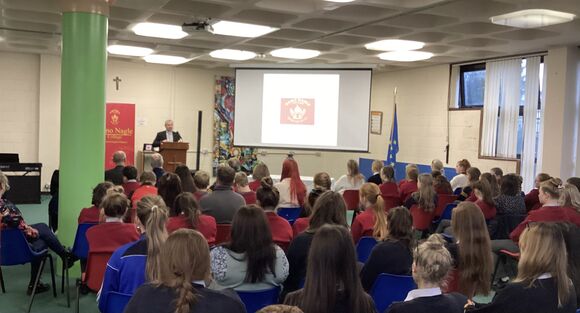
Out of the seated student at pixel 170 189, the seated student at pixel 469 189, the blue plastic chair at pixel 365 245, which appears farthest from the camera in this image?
the seated student at pixel 469 189

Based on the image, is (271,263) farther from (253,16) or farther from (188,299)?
(253,16)

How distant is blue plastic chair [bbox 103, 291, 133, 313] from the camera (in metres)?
2.77

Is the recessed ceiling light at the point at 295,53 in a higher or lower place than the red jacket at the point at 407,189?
higher

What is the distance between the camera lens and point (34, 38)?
390 inches

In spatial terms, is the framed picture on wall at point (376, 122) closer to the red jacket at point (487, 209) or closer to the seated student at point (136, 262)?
the red jacket at point (487, 209)

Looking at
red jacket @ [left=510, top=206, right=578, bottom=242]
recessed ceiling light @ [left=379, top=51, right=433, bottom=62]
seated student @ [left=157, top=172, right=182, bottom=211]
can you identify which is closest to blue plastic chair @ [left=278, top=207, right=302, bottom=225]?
seated student @ [left=157, top=172, right=182, bottom=211]

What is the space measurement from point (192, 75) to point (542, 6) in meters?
9.37

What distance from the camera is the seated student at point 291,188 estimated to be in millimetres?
6426

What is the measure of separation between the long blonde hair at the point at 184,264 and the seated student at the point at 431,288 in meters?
0.81

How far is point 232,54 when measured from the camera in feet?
36.5

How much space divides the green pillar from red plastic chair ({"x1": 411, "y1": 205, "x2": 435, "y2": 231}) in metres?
3.74

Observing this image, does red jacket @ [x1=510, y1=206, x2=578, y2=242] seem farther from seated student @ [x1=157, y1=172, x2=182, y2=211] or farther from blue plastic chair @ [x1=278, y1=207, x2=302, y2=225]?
seated student @ [x1=157, y1=172, x2=182, y2=211]

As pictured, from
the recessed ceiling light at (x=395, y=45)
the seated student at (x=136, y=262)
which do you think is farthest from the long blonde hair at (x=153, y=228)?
the recessed ceiling light at (x=395, y=45)

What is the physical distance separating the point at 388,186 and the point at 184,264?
217 inches
